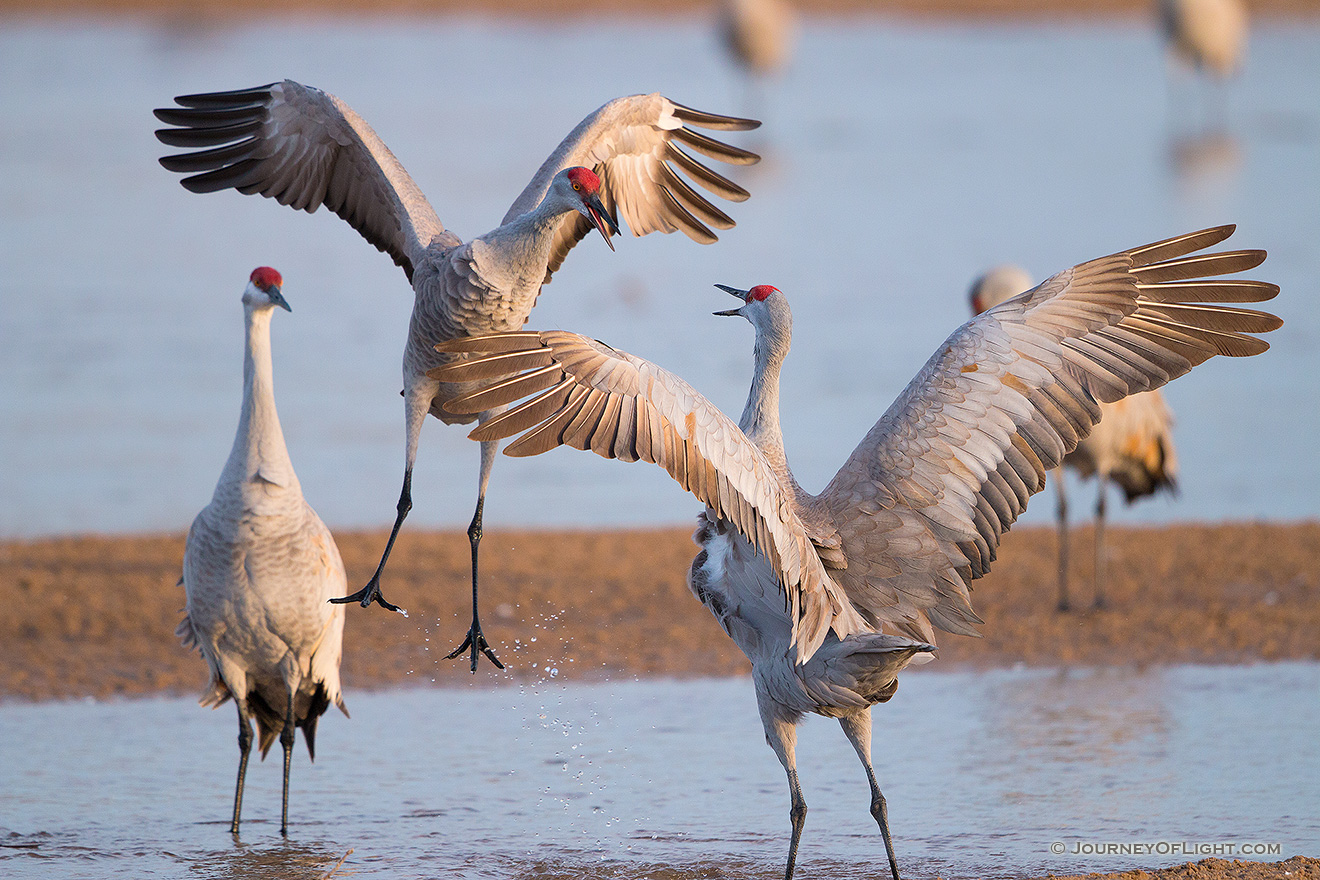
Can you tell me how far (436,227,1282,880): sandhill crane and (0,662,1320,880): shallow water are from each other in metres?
0.73

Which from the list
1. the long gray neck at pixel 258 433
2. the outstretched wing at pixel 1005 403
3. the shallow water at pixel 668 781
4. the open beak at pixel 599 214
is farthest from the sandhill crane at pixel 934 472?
the long gray neck at pixel 258 433

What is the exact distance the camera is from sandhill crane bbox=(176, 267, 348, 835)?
243 inches

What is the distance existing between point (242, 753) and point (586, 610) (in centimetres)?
256

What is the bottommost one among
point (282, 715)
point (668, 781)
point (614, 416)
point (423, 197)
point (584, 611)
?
→ point (668, 781)

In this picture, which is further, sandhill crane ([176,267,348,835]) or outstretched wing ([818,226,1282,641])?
sandhill crane ([176,267,348,835])

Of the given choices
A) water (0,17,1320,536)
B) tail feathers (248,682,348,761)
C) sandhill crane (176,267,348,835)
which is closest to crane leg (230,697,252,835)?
sandhill crane (176,267,348,835)

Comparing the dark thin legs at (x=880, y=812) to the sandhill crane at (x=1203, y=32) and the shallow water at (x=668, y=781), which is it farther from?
the sandhill crane at (x=1203, y=32)

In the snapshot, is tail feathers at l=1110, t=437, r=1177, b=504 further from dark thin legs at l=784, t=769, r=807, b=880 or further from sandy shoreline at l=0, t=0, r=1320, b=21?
sandy shoreline at l=0, t=0, r=1320, b=21

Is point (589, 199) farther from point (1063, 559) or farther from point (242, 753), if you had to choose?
point (1063, 559)

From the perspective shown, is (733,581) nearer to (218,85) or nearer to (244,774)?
(244,774)

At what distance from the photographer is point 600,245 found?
63.7ft

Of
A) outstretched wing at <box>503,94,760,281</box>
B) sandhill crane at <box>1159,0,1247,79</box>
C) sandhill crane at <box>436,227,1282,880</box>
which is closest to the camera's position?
sandhill crane at <box>436,227,1282,880</box>

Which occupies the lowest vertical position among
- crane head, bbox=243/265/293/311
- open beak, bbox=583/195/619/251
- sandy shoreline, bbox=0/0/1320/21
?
crane head, bbox=243/265/293/311

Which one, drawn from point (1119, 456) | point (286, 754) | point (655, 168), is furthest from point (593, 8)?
point (286, 754)
